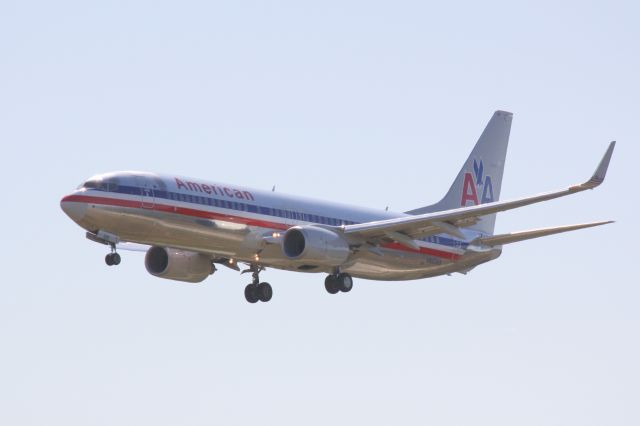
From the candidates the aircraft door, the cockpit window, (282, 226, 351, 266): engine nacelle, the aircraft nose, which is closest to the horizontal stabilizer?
(282, 226, 351, 266): engine nacelle

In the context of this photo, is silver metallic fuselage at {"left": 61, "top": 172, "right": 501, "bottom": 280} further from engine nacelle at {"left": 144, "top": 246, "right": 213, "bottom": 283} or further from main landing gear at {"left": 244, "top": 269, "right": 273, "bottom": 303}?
main landing gear at {"left": 244, "top": 269, "right": 273, "bottom": 303}

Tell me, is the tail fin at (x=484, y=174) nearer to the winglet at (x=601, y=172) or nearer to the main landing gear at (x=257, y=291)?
the main landing gear at (x=257, y=291)

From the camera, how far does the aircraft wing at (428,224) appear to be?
62.7 meters

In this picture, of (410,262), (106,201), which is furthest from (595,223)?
(106,201)

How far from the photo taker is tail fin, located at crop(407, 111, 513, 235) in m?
74.4

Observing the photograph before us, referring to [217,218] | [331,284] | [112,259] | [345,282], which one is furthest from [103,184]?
[345,282]

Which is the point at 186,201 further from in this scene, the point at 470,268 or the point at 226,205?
the point at 470,268

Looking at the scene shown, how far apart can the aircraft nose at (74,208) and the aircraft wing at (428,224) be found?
1182cm

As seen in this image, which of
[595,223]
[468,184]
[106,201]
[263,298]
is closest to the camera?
[106,201]

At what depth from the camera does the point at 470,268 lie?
71.4 meters

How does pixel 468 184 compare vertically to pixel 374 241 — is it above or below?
above

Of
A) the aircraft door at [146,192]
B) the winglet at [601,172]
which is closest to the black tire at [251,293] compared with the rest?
the aircraft door at [146,192]

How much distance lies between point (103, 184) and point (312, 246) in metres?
9.00

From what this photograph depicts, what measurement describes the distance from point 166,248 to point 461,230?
45.6ft
